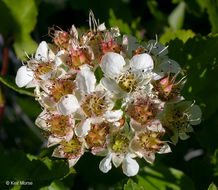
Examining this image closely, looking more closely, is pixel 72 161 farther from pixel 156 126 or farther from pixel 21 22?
pixel 21 22

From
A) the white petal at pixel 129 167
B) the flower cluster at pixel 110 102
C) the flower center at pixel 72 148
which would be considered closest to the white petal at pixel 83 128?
the flower cluster at pixel 110 102

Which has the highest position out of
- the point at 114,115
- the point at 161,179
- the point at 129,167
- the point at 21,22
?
the point at 21,22

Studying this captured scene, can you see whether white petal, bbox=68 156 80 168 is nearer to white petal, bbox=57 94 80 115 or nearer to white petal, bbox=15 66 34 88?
white petal, bbox=57 94 80 115

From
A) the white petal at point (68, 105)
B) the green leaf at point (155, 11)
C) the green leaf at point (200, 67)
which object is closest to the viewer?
the white petal at point (68, 105)

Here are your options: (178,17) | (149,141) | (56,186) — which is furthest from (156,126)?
(178,17)

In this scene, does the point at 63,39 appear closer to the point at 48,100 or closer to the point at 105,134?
the point at 48,100

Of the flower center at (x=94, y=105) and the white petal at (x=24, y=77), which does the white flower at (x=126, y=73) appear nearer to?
the flower center at (x=94, y=105)

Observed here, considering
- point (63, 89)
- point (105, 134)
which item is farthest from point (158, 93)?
point (63, 89)
